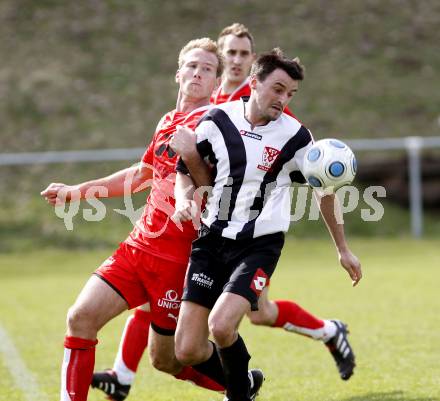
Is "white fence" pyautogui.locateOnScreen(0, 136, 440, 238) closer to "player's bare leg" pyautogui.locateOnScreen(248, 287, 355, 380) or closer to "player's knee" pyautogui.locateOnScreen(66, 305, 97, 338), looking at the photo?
"player's bare leg" pyautogui.locateOnScreen(248, 287, 355, 380)

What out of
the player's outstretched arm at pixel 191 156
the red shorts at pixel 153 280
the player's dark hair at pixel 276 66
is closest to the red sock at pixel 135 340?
the red shorts at pixel 153 280

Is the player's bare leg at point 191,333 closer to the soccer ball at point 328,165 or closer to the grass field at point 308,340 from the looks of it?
the soccer ball at point 328,165

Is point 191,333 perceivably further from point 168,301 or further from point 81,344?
point 81,344

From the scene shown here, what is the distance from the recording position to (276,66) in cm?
443

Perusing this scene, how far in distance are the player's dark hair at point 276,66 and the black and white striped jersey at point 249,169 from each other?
0.24 m

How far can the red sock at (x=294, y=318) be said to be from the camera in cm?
580

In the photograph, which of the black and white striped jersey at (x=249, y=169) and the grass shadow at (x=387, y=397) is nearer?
the black and white striped jersey at (x=249, y=169)

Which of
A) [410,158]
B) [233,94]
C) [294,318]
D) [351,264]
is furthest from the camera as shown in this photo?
[410,158]

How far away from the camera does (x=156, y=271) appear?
15.1ft

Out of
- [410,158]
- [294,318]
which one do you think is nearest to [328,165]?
[294,318]

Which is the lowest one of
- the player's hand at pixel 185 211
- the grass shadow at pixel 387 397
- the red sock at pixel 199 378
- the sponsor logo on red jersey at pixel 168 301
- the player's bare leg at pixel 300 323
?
the grass shadow at pixel 387 397

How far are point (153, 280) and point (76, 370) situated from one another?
586 mm

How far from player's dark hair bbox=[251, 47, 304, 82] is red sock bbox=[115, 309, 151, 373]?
1784mm

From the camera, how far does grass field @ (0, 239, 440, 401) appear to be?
5.43m
